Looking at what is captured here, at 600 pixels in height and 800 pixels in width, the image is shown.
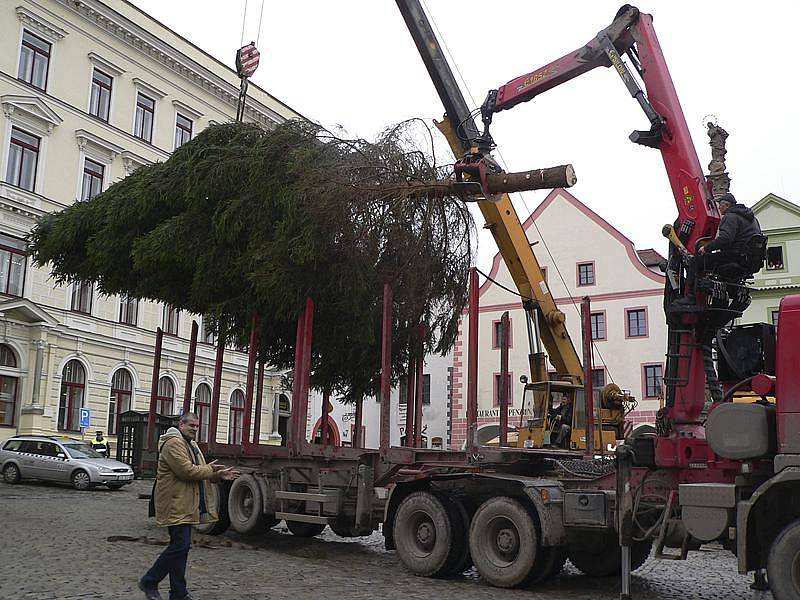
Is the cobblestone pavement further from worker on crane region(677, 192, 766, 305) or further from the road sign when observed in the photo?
the road sign

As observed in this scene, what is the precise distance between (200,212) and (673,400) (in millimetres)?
8676

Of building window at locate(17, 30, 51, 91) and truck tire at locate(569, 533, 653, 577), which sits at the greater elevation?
building window at locate(17, 30, 51, 91)

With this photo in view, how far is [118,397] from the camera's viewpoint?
1407 inches

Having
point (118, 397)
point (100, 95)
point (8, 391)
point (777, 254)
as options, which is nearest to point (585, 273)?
point (777, 254)

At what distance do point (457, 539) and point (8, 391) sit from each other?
2528 centimetres

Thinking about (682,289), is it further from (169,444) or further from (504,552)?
(169,444)

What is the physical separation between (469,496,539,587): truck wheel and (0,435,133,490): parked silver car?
18.2 meters

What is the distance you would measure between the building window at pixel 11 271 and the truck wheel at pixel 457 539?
24.9 m

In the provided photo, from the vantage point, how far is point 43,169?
3297cm

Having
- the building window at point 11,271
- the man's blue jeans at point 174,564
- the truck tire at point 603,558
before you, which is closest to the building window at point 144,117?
the building window at point 11,271

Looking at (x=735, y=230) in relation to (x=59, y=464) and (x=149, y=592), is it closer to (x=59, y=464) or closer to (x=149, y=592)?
(x=149, y=592)

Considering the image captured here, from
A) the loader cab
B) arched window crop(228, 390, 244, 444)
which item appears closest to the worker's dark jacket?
the loader cab

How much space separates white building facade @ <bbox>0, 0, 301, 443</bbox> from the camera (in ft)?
103

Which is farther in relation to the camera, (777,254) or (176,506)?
(777,254)
